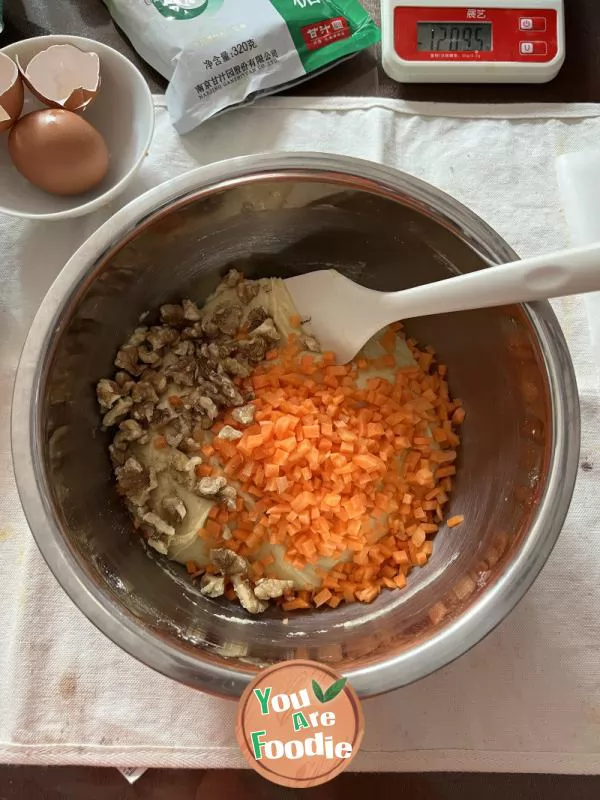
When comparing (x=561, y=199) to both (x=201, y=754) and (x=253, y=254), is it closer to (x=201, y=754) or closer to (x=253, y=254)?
(x=253, y=254)

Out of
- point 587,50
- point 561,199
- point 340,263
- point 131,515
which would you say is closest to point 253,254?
point 340,263

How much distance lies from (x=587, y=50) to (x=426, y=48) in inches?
12.3

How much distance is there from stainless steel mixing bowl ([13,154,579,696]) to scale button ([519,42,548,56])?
49 cm

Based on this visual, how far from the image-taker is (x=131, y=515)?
99 centimetres

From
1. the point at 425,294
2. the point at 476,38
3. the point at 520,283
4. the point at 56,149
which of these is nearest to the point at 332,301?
the point at 425,294

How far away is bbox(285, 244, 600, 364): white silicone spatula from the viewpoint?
0.74 metres

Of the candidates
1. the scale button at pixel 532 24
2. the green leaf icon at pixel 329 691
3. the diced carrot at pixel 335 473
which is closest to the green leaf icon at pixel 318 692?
the green leaf icon at pixel 329 691

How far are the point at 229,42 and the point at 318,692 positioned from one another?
3.30ft

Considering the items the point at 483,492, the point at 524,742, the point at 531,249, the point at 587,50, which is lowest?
the point at 524,742

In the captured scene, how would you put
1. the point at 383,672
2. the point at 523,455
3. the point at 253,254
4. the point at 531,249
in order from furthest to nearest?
the point at 531,249 < the point at 253,254 < the point at 523,455 < the point at 383,672

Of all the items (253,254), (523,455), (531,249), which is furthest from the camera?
(531,249)

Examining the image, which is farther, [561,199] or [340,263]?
[561,199]

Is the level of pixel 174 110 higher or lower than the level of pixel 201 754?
higher

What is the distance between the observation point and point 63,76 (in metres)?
1.03
